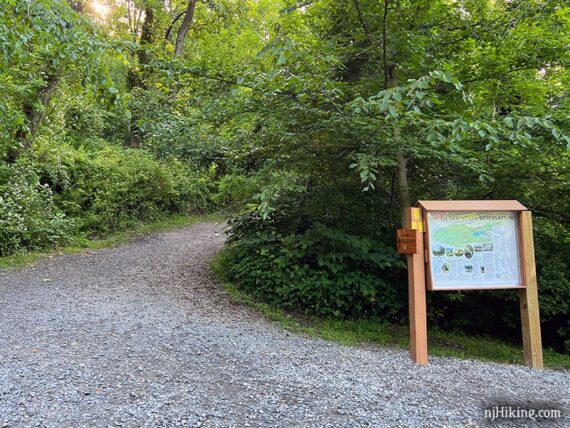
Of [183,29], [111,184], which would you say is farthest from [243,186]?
[183,29]

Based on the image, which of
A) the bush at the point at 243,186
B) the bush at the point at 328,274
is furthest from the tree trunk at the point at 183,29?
the bush at the point at 328,274

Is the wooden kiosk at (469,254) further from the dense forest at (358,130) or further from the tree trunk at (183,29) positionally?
the tree trunk at (183,29)

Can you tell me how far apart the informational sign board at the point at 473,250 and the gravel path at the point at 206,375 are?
0.80m

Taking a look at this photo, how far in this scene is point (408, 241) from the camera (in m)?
3.93

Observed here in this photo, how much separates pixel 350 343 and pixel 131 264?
4.74 metres

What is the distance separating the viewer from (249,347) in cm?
389

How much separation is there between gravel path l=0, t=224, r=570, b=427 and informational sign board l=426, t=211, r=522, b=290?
796mm

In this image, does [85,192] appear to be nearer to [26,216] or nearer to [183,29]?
[26,216]

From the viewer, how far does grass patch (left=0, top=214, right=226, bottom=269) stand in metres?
7.26

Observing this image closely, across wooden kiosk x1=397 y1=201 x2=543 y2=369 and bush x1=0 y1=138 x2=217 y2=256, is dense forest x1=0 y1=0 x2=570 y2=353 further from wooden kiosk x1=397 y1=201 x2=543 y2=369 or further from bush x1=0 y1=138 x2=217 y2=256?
bush x1=0 y1=138 x2=217 y2=256

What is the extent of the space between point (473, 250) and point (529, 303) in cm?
78

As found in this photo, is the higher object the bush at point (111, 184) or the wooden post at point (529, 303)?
the bush at point (111, 184)

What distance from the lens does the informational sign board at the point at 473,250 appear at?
3.94m

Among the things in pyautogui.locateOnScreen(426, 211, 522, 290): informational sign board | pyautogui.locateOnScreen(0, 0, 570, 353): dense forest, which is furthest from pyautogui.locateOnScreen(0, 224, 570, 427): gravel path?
pyautogui.locateOnScreen(0, 0, 570, 353): dense forest
